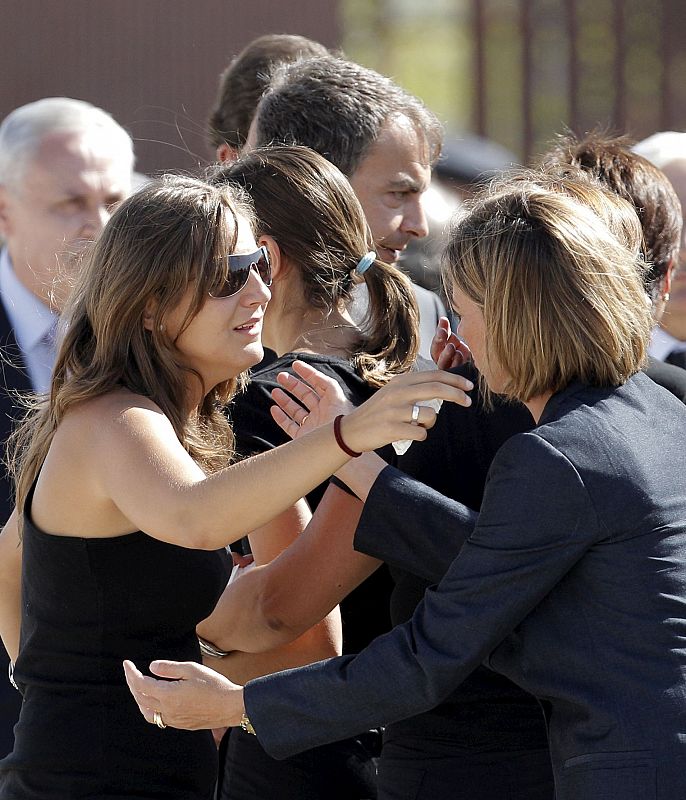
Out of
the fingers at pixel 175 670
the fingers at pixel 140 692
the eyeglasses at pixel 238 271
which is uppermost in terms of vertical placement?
the eyeglasses at pixel 238 271

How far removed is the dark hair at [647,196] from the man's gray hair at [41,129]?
1.63 metres

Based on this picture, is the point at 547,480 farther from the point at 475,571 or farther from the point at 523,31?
the point at 523,31

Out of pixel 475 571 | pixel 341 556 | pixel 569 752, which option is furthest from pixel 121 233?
pixel 569 752

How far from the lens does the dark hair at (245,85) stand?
154 inches

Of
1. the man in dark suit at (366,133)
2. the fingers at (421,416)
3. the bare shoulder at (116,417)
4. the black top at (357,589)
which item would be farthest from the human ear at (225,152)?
the fingers at (421,416)

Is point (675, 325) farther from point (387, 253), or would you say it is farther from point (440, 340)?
point (440, 340)

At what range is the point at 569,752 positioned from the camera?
5.43ft

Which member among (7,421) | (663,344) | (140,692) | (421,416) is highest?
(421,416)

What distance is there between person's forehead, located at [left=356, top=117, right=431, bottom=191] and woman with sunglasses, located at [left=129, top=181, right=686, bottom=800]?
3.48ft

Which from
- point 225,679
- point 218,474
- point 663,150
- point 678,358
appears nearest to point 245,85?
point 663,150

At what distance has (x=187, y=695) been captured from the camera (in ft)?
5.88

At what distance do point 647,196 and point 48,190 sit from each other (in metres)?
1.86

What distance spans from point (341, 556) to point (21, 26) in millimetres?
9245

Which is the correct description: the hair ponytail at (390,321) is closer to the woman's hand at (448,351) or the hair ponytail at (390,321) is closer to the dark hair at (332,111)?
the woman's hand at (448,351)
